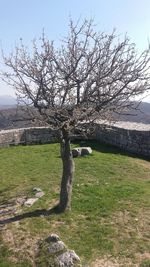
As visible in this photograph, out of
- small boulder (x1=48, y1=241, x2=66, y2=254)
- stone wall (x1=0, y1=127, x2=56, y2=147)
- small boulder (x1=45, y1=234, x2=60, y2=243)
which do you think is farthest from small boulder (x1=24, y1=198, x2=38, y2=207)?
stone wall (x1=0, y1=127, x2=56, y2=147)

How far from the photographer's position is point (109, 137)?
22.3 m

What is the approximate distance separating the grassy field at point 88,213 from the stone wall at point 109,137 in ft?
5.77

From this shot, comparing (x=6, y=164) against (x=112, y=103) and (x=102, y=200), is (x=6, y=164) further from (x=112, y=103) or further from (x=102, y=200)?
(x=112, y=103)

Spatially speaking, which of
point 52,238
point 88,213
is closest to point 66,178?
point 88,213

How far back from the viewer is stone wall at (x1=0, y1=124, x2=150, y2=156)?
19.9m

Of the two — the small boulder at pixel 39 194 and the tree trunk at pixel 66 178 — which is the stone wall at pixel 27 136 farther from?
the tree trunk at pixel 66 178

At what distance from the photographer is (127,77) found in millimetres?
11789

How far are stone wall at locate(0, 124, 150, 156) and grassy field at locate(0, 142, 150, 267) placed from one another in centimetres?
176

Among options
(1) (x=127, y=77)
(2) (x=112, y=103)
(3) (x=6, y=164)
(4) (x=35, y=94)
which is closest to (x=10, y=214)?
(4) (x=35, y=94)

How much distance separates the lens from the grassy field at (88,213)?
9.61m

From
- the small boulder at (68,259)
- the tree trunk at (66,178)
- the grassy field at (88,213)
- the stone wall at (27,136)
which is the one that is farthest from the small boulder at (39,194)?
the stone wall at (27,136)

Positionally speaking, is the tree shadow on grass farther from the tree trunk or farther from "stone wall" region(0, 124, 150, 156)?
"stone wall" region(0, 124, 150, 156)

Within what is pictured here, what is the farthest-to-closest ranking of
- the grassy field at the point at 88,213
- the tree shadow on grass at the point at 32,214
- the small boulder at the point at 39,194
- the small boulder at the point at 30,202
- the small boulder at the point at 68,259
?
1. the small boulder at the point at 39,194
2. the small boulder at the point at 30,202
3. the tree shadow on grass at the point at 32,214
4. the grassy field at the point at 88,213
5. the small boulder at the point at 68,259

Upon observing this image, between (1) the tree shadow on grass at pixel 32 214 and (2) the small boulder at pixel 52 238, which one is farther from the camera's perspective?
(1) the tree shadow on grass at pixel 32 214
